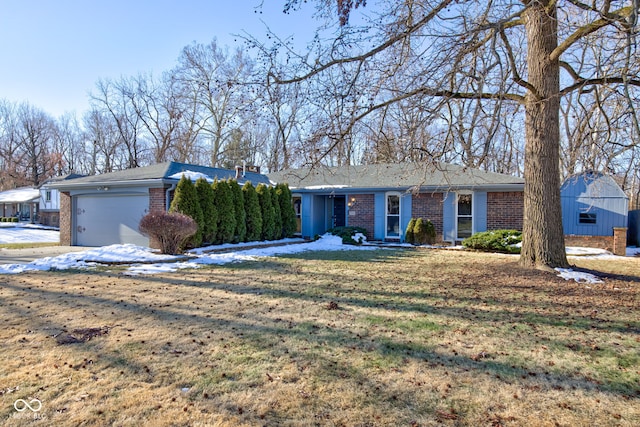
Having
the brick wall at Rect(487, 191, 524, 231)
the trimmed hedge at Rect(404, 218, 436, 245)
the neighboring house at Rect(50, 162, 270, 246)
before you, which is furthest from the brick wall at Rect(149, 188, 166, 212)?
the brick wall at Rect(487, 191, 524, 231)

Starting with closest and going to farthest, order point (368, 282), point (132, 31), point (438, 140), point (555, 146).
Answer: point (368, 282) → point (555, 146) → point (438, 140) → point (132, 31)

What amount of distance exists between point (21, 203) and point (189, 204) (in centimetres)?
3776

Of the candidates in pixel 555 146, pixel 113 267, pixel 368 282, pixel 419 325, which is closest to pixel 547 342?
pixel 419 325

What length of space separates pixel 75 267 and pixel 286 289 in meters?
A: 5.44

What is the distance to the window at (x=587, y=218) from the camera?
55.7 feet

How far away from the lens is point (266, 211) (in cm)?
1576

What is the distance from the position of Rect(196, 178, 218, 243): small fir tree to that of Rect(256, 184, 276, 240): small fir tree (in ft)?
8.88

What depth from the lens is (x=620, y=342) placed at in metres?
4.05

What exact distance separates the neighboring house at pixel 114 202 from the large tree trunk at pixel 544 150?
10.1 m

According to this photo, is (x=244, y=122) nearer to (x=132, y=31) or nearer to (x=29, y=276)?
(x=29, y=276)

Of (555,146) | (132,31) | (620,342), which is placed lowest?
(620,342)

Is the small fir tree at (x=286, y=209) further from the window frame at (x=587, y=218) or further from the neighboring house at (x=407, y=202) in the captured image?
the window frame at (x=587, y=218)

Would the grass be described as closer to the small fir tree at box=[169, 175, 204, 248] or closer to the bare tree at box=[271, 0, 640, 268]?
the bare tree at box=[271, 0, 640, 268]

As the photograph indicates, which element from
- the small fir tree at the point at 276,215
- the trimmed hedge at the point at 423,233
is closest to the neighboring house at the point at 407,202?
the trimmed hedge at the point at 423,233
